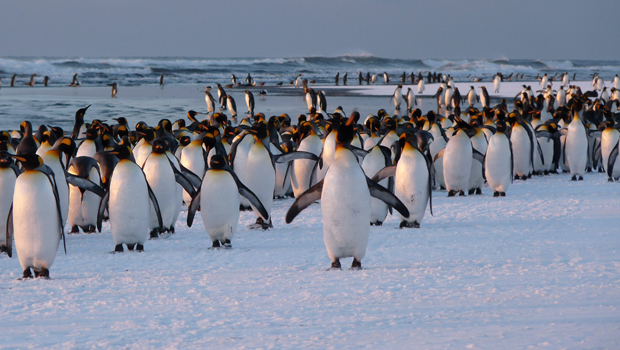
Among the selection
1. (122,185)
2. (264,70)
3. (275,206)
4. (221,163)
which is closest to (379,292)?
(221,163)

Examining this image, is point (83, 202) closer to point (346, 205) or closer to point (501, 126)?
point (346, 205)

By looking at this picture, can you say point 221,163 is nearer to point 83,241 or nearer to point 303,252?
point 303,252

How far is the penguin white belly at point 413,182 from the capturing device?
6512mm

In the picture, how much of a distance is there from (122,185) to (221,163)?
0.88 m

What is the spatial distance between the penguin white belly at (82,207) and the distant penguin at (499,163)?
195 inches

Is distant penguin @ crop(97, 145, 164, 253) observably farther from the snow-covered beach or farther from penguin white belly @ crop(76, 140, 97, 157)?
penguin white belly @ crop(76, 140, 97, 157)

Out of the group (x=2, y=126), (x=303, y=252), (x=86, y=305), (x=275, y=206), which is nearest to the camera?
(x=86, y=305)

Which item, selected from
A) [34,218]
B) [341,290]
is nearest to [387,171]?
[341,290]

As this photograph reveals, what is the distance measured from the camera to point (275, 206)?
8648 millimetres

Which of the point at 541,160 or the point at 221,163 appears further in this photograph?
the point at 541,160

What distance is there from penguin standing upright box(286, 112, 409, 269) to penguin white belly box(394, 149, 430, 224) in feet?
5.49

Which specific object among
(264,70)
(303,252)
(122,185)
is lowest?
(303,252)

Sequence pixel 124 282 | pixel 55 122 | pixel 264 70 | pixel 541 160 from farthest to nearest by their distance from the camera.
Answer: pixel 264 70 → pixel 55 122 → pixel 541 160 → pixel 124 282

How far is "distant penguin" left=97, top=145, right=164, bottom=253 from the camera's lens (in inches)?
223
